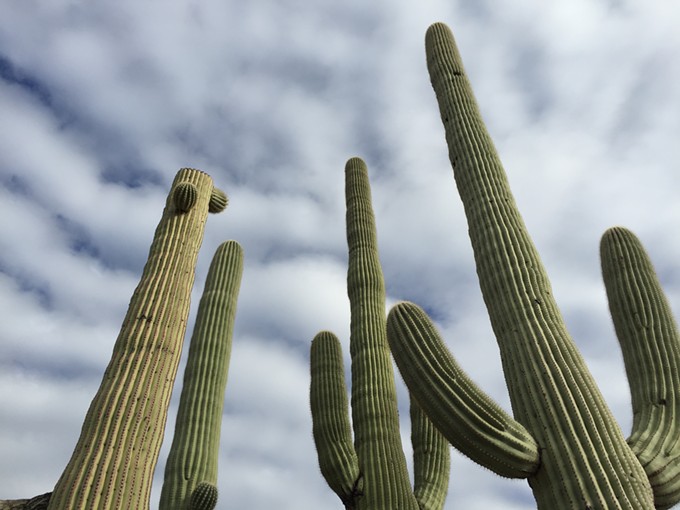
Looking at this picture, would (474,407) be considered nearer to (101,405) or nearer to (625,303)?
(625,303)

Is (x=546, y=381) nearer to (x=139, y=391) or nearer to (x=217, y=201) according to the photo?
(x=139, y=391)

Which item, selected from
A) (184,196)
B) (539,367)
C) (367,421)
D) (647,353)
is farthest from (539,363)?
(184,196)

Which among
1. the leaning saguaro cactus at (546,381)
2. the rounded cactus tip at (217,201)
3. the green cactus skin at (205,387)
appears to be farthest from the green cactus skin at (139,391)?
the green cactus skin at (205,387)

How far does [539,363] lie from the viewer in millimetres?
3918

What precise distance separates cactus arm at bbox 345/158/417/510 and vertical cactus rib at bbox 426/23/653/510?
257 cm

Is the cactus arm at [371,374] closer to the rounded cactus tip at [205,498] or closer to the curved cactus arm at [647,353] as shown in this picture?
the rounded cactus tip at [205,498]

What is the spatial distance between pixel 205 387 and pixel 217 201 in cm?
272

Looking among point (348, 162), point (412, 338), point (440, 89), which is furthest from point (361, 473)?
point (348, 162)

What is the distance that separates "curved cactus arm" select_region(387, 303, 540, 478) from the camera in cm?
356

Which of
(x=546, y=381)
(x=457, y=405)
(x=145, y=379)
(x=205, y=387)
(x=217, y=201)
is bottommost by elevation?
(x=457, y=405)

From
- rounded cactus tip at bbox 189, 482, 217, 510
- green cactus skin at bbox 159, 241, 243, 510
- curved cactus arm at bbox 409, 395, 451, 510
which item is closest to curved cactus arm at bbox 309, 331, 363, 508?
curved cactus arm at bbox 409, 395, 451, 510

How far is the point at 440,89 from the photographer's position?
6320 millimetres

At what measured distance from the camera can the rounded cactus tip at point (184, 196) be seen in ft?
18.3

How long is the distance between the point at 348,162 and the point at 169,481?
18.5ft
